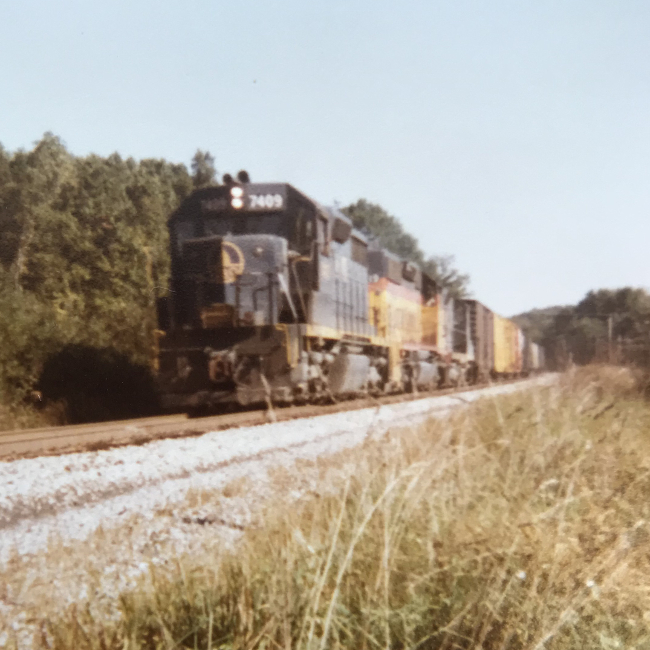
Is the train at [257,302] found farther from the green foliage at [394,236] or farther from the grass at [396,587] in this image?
the green foliage at [394,236]

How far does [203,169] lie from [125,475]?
3750 centimetres

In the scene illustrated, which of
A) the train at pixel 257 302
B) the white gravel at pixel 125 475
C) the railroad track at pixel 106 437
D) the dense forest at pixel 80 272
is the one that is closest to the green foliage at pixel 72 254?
Result: the dense forest at pixel 80 272

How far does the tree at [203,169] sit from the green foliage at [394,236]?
882cm

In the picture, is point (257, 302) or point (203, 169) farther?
point (203, 169)

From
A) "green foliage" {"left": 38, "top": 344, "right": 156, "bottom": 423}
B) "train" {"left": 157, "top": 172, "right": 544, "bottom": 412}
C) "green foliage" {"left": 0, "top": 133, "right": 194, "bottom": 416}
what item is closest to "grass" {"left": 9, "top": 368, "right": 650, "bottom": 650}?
"train" {"left": 157, "top": 172, "right": 544, "bottom": 412}

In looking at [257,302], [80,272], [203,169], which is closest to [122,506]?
[257,302]

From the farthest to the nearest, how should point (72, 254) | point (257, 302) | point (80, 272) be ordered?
point (72, 254) < point (80, 272) < point (257, 302)

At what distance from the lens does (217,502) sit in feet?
11.7

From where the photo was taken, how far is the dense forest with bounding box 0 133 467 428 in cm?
1271

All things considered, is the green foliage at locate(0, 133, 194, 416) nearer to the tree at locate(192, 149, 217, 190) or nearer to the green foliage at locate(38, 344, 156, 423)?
the green foliage at locate(38, 344, 156, 423)

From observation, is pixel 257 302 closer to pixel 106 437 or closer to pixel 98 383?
pixel 106 437

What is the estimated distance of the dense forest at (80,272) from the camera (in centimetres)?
1271

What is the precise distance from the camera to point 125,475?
4445 millimetres

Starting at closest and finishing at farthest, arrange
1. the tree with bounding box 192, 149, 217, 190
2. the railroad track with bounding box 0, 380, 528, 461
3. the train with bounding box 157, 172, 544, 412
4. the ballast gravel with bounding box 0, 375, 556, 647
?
the ballast gravel with bounding box 0, 375, 556, 647, the railroad track with bounding box 0, 380, 528, 461, the train with bounding box 157, 172, 544, 412, the tree with bounding box 192, 149, 217, 190
